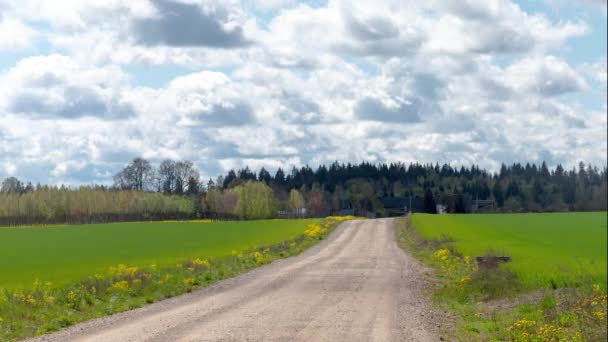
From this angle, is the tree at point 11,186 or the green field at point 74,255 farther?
the tree at point 11,186

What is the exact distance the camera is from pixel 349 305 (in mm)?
22719

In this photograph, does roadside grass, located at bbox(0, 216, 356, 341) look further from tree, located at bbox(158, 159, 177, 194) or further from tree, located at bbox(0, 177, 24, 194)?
tree, located at bbox(158, 159, 177, 194)

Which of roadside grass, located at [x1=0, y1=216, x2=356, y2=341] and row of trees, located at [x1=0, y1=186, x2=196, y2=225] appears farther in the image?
row of trees, located at [x1=0, y1=186, x2=196, y2=225]

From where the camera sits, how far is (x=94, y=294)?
24.9 m

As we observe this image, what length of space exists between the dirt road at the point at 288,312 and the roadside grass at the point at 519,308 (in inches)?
47.2

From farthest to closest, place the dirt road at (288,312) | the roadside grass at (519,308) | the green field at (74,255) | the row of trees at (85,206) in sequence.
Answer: the row of trees at (85,206) → the green field at (74,255) → the roadside grass at (519,308) → the dirt road at (288,312)

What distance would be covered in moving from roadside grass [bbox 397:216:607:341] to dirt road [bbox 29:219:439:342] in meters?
1.20

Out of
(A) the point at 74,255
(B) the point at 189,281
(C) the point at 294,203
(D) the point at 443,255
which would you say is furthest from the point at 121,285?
(C) the point at 294,203

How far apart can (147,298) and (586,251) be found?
2227 centimetres

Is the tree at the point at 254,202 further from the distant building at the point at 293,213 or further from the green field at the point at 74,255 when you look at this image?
→ the green field at the point at 74,255

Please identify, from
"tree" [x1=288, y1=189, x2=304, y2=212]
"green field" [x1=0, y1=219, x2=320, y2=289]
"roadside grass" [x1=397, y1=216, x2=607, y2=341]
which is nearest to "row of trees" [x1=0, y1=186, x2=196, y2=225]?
"green field" [x1=0, y1=219, x2=320, y2=289]

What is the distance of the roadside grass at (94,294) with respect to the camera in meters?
20.0

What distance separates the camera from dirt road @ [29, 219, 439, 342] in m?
17.1

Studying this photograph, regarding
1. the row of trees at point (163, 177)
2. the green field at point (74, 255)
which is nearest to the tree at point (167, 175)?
the row of trees at point (163, 177)
